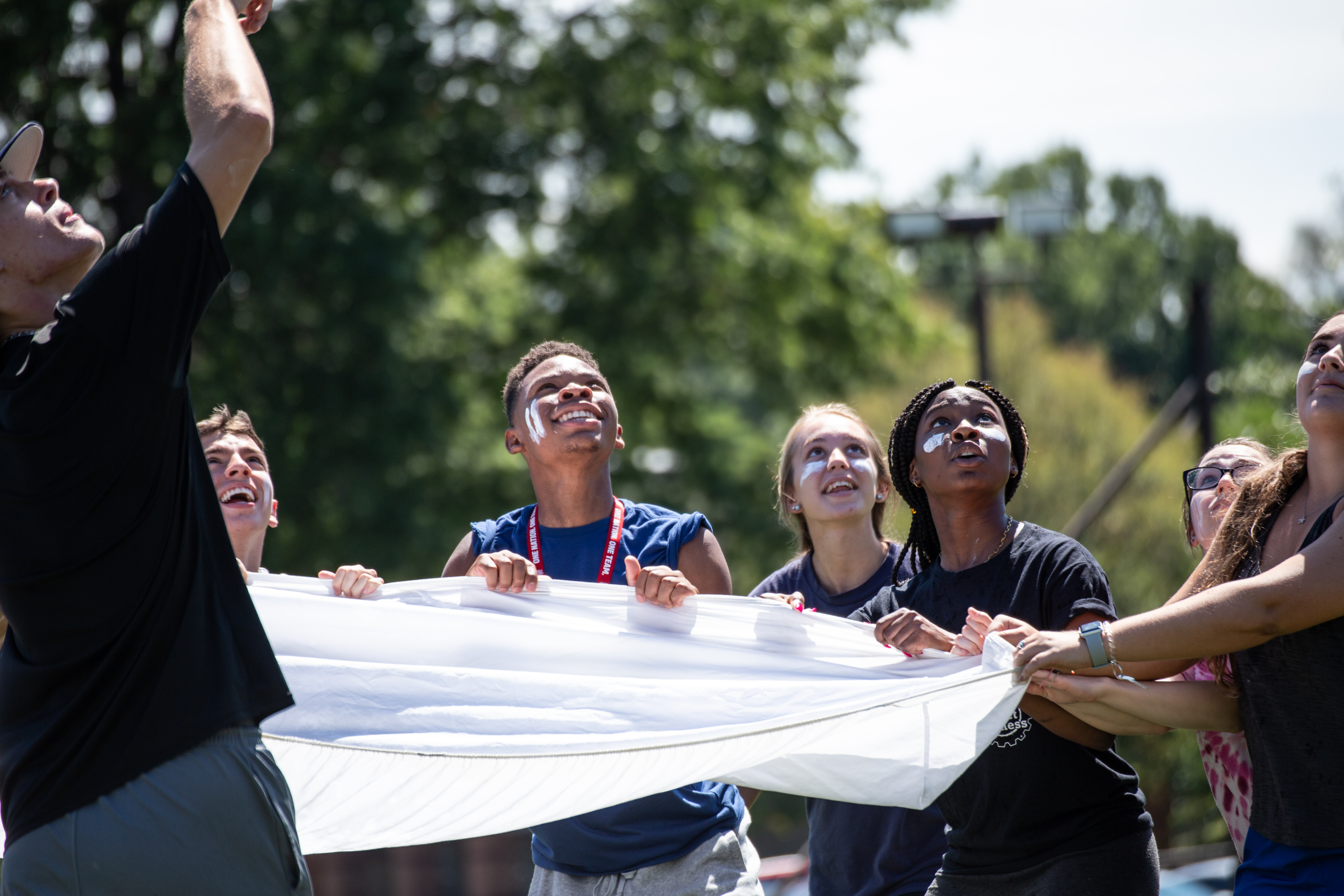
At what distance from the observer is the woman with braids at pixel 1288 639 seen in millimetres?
2988

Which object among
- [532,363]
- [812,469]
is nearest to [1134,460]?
[812,469]

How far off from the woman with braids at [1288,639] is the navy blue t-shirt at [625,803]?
4.12 feet

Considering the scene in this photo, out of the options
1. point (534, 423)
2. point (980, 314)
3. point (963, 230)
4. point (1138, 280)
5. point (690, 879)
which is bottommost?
point (690, 879)

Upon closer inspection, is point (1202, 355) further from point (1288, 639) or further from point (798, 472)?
point (1288, 639)

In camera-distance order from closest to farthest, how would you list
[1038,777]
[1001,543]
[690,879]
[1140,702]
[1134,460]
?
[1140,702] < [1038,777] < [1001,543] < [690,879] < [1134,460]

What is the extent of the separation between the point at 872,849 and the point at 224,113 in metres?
2.98

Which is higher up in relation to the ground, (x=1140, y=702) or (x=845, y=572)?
(x=845, y=572)

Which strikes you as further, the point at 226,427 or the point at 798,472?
the point at 798,472

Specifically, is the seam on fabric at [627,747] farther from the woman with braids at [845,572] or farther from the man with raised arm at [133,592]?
the man with raised arm at [133,592]

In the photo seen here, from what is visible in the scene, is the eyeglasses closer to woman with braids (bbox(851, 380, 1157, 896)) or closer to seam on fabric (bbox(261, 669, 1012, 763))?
woman with braids (bbox(851, 380, 1157, 896))

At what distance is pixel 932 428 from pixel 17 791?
8.69 ft

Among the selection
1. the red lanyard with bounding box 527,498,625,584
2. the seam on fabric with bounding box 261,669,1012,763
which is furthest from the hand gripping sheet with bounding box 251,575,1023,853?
the red lanyard with bounding box 527,498,625,584

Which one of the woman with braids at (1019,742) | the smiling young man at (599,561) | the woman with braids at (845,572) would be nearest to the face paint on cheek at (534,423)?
the smiling young man at (599,561)

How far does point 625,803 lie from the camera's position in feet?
13.1
